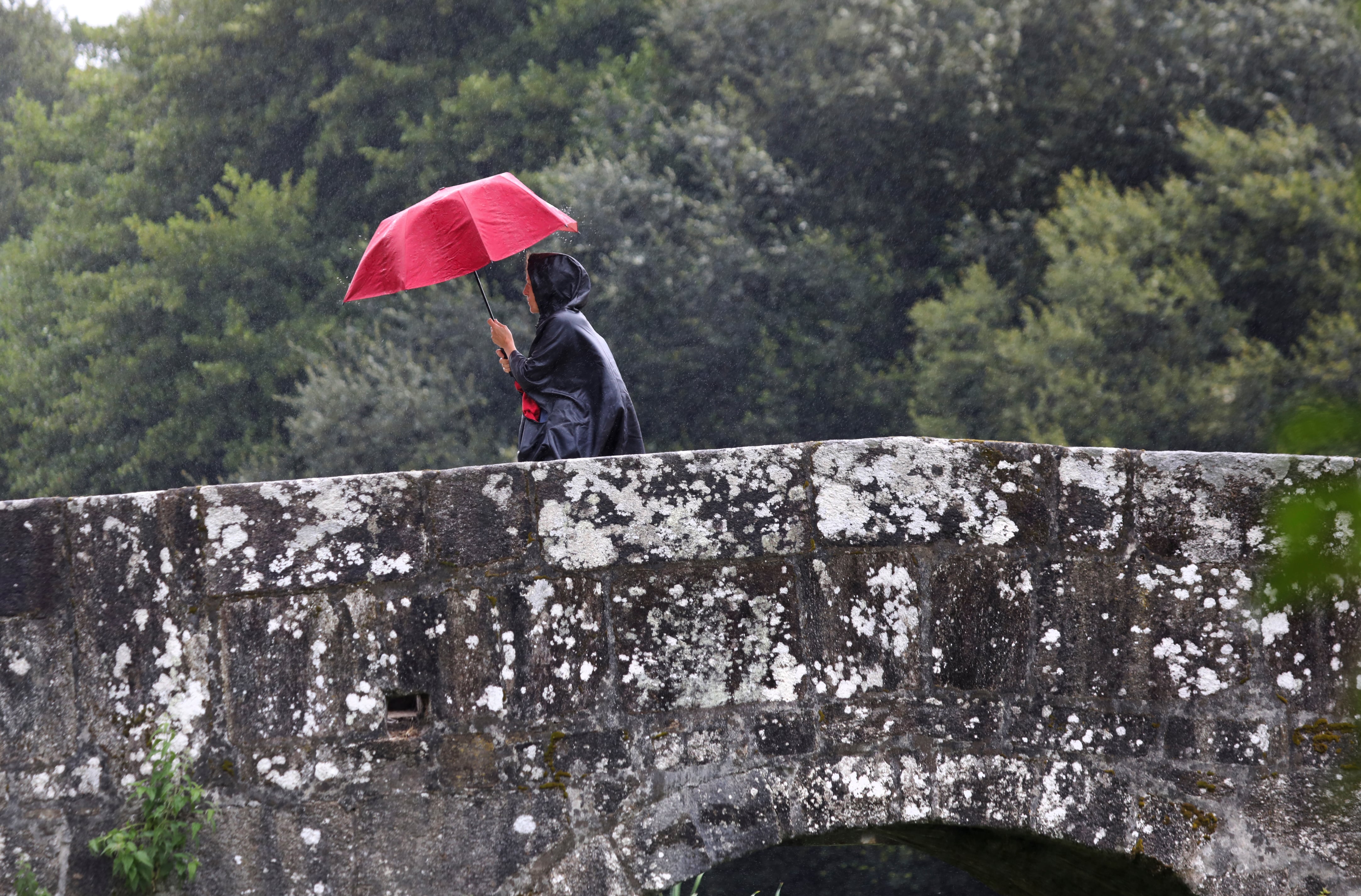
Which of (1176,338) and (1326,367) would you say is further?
(1176,338)

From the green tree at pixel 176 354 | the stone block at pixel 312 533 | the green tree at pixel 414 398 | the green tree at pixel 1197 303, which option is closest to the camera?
the stone block at pixel 312 533

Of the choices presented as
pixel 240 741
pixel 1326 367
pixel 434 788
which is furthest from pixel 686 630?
pixel 1326 367

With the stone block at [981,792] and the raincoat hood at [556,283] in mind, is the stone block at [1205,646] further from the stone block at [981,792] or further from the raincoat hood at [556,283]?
the raincoat hood at [556,283]

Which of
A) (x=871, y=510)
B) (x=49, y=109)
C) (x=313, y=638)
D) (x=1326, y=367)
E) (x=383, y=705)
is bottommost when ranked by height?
(x=1326, y=367)

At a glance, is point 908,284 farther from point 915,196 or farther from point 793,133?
point 793,133

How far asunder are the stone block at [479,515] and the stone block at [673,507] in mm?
46

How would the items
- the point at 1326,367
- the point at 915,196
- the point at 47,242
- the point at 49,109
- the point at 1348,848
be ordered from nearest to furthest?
the point at 1348,848, the point at 1326,367, the point at 915,196, the point at 47,242, the point at 49,109

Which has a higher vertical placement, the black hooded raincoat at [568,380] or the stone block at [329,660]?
the black hooded raincoat at [568,380]

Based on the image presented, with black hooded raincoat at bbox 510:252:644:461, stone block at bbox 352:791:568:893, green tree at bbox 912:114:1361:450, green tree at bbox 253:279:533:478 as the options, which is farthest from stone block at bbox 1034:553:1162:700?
green tree at bbox 253:279:533:478

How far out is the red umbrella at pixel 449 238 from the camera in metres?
3.38

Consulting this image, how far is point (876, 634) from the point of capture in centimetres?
259

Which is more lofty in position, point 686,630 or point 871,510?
point 871,510

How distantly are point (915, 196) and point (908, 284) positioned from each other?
3.76 feet

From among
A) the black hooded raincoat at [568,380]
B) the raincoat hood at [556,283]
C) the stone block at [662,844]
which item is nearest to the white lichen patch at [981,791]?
the stone block at [662,844]
